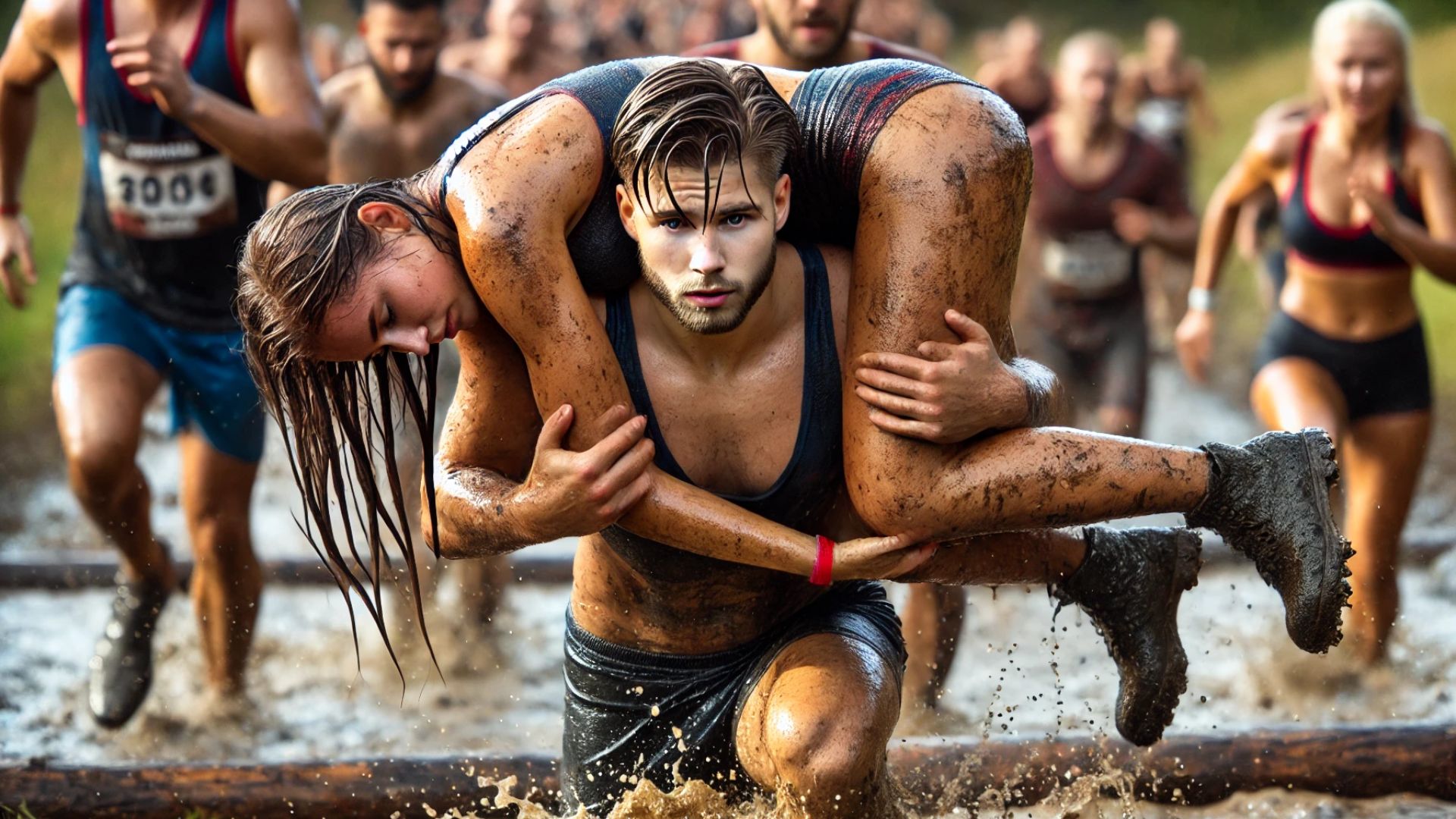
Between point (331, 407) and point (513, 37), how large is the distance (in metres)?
6.28

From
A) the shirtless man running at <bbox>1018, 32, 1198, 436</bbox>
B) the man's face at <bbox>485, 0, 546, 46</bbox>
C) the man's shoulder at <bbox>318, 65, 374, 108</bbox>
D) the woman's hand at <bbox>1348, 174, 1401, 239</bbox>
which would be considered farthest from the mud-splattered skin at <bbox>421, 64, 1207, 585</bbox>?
the man's face at <bbox>485, 0, 546, 46</bbox>

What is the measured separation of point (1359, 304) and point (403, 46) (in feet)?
A: 12.7

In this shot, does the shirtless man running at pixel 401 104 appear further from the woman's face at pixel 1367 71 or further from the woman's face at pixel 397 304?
the woman's face at pixel 397 304

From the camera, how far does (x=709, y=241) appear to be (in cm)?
325

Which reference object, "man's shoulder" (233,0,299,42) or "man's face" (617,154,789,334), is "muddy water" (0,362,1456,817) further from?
"man's shoulder" (233,0,299,42)

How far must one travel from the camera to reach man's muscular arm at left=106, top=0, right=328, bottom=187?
5270mm

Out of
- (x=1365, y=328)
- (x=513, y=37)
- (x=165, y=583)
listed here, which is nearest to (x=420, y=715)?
(x=165, y=583)

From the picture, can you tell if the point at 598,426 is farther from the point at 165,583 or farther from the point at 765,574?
the point at 165,583

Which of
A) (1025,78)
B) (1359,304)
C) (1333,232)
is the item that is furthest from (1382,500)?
(1025,78)

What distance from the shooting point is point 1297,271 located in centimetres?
641

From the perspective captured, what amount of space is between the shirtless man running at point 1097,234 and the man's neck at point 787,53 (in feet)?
8.40

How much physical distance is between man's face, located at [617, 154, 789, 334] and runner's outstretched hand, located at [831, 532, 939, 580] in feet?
1.76

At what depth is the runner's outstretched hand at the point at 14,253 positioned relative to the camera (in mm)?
5965

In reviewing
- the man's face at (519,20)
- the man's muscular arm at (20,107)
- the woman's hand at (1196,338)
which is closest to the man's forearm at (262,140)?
the man's muscular arm at (20,107)
